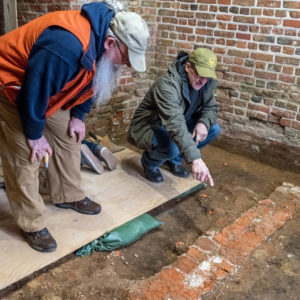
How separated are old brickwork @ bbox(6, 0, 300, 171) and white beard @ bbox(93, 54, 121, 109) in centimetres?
166

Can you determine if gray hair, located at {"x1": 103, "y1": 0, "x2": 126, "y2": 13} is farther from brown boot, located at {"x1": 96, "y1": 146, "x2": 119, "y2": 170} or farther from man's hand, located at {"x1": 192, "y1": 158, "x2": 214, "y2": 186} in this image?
brown boot, located at {"x1": 96, "y1": 146, "x2": 119, "y2": 170}

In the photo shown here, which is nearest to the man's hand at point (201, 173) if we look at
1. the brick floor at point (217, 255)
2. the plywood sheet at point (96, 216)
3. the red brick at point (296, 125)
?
the brick floor at point (217, 255)

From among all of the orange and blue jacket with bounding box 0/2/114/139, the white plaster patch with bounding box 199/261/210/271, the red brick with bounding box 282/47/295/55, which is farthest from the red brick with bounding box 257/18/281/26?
the white plaster patch with bounding box 199/261/210/271

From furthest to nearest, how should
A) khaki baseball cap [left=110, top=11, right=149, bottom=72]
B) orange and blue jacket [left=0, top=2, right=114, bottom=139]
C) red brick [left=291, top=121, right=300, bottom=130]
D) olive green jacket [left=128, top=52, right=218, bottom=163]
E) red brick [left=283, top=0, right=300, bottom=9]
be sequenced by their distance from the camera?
red brick [left=291, top=121, right=300, bottom=130] → red brick [left=283, top=0, right=300, bottom=9] → olive green jacket [left=128, top=52, right=218, bottom=163] → khaki baseball cap [left=110, top=11, right=149, bottom=72] → orange and blue jacket [left=0, top=2, right=114, bottom=139]

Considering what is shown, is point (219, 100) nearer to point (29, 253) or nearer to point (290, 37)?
point (290, 37)

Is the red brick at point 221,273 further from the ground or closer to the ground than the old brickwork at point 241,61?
closer to the ground

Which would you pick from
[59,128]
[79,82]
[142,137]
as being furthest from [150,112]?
[79,82]

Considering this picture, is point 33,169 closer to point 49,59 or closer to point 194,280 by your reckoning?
point 49,59

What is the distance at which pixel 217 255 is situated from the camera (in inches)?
89.5

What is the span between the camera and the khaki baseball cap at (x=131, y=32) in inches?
68.7

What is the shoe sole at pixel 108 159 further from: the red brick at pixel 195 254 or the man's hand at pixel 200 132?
→ the red brick at pixel 195 254

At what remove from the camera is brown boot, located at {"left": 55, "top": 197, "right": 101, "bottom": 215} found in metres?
2.53

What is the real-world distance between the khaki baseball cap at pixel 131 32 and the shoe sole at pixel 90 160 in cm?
138

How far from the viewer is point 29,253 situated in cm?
211
